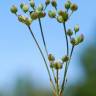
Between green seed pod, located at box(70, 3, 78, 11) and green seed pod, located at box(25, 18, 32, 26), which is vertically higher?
green seed pod, located at box(25, 18, 32, 26)

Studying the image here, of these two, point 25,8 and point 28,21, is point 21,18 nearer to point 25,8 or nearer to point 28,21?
point 28,21

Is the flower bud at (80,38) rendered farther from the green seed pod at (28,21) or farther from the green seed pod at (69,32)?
the green seed pod at (28,21)

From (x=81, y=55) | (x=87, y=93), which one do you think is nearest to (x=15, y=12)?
(x=87, y=93)

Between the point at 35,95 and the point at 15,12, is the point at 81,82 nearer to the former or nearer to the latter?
the point at 35,95

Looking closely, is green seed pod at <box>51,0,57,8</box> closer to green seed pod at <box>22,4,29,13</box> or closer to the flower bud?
green seed pod at <box>22,4,29,13</box>

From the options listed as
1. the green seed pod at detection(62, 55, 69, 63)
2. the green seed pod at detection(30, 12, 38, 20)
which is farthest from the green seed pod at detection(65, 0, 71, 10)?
the green seed pod at detection(62, 55, 69, 63)

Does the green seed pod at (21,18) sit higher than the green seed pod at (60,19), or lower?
higher

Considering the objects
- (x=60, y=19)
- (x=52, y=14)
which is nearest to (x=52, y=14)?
(x=52, y=14)

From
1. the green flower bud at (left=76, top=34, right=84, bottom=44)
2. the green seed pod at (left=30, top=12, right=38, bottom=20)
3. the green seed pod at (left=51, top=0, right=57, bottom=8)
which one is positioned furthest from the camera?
the green seed pod at (left=51, top=0, right=57, bottom=8)

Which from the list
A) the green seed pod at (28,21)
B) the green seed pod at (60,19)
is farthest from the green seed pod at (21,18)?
the green seed pod at (60,19)

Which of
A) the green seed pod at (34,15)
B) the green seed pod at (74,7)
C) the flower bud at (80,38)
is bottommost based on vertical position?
the flower bud at (80,38)

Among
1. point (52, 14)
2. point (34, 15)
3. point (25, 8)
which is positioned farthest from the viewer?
point (25, 8)
